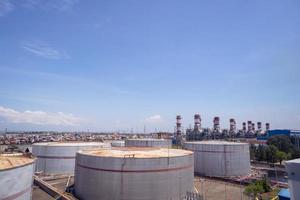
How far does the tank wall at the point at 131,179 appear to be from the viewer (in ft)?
87.9

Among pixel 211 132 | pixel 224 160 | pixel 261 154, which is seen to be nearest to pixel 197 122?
pixel 211 132

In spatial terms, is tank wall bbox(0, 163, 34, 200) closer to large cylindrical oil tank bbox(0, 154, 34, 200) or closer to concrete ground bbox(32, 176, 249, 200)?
large cylindrical oil tank bbox(0, 154, 34, 200)

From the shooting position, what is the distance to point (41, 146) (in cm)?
5153

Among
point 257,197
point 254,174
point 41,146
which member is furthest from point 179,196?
point 41,146

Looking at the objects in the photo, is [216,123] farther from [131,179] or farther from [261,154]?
[131,179]

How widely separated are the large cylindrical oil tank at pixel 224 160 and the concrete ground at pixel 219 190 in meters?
7.74

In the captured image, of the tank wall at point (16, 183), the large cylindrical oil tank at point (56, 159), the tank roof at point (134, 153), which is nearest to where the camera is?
the tank wall at point (16, 183)

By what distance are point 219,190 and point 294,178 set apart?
74.0 feet

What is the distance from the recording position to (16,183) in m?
18.4

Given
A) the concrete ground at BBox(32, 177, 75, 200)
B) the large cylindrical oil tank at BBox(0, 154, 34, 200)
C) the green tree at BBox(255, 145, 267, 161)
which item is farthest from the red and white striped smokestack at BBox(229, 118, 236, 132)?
the large cylindrical oil tank at BBox(0, 154, 34, 200)

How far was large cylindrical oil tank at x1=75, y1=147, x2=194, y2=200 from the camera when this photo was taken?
26797mm

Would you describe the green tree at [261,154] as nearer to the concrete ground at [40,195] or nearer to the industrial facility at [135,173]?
the industrial facility at [135,173]

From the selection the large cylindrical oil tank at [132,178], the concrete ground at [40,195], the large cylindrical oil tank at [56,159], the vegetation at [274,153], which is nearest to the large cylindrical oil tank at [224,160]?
the vegetation at [274,153]

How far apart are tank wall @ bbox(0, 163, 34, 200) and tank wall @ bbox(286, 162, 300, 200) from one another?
20.1 m
